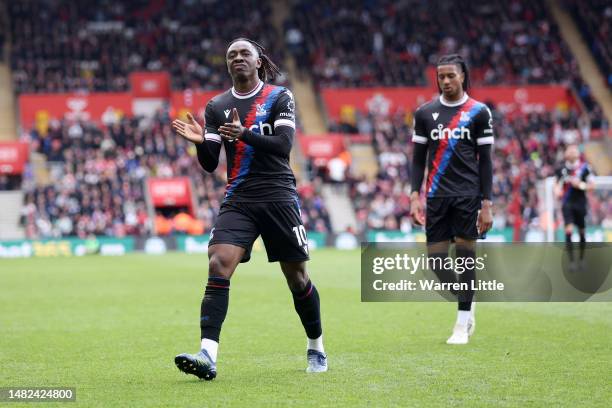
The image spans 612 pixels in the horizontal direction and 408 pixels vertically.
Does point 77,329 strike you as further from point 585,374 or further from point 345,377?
point 585,374

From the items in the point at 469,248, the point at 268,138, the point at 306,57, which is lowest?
the point at 469,248

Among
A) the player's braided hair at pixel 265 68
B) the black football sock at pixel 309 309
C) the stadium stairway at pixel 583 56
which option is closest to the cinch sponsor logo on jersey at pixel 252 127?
the player's braided hair at pixel 265 68

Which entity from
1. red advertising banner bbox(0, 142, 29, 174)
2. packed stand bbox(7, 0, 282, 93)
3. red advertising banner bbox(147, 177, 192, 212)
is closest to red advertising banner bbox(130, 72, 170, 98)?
packed stand bbox(7, 0, 282, 93)

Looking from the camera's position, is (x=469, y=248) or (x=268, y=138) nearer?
(x=268, y=138)

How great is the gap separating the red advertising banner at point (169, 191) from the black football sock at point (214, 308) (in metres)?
31.6

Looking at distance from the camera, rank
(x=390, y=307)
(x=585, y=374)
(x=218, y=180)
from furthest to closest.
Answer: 1. (x=218, y=180)
2. (x=390, y=307)
3. (x=585, y=374)

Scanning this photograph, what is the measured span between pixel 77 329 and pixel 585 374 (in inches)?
234

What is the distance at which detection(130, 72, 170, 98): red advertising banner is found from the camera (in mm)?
46125

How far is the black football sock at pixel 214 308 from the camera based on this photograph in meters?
7.04

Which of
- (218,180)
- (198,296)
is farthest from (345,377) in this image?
(218,180)

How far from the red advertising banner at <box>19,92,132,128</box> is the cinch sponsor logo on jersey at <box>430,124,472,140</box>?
3569 centimetres

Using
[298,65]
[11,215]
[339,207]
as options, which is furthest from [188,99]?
[11,215]

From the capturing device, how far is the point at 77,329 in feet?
36.2

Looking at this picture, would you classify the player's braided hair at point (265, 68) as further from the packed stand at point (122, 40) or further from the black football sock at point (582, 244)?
the packed stand at point (122, 40)
